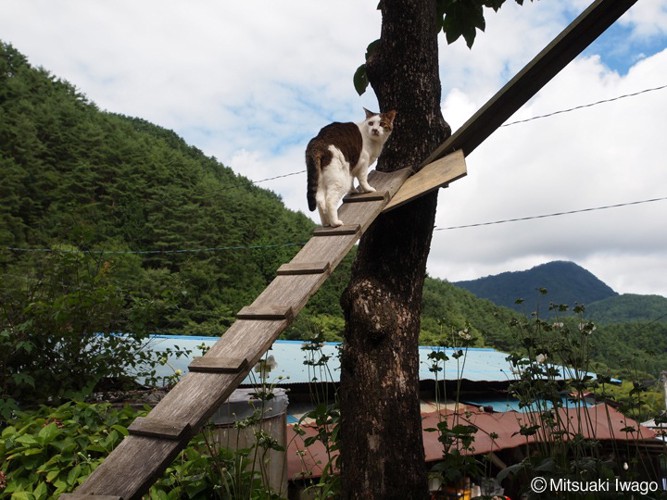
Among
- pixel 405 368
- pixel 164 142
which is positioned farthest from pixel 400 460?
pixel 164 142

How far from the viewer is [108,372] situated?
4.51 meters

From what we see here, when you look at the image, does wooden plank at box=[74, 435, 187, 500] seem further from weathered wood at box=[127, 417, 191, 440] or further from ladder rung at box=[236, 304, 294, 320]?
ladder rung at box=[236, 304, 294, 320]

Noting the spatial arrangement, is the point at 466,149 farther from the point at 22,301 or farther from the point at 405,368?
the point at 22,301

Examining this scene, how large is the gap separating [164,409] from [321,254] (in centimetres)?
107

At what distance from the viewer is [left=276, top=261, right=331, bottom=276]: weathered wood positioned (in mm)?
2522

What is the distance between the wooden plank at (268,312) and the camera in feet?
7.45

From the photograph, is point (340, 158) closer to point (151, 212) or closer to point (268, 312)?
point (268, 312)

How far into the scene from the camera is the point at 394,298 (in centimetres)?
289

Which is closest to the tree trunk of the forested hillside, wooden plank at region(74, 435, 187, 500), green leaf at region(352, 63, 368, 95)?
green leaf at region(352, 63, 368, 95)

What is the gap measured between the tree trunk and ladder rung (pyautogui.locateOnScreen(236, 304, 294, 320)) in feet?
2.08

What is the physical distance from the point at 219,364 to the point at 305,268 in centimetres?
67

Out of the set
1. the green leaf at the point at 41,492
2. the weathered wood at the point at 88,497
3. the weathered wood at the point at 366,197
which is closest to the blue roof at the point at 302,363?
the green leaf at the point at 41,492

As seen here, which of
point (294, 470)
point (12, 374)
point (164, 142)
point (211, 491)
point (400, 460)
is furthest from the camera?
point (164, 142)

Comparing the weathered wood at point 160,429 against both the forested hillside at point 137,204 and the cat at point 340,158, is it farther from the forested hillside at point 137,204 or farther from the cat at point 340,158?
the forested hillside at point 137,204
